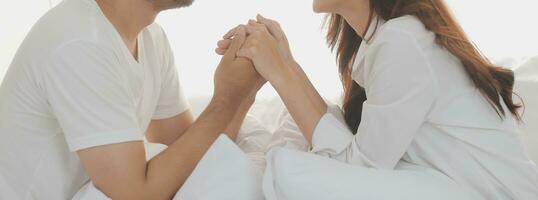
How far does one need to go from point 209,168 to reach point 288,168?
14 cm

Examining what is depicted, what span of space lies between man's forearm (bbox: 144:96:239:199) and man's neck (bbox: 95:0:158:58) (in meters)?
0.21

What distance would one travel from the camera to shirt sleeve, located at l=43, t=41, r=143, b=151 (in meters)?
1.06

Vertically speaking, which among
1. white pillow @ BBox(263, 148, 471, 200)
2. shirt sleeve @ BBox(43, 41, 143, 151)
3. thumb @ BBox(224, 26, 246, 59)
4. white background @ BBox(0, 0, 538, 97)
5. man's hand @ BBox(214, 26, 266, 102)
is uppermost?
shirt sleeve @ BBox(43, 41, 143, 151)

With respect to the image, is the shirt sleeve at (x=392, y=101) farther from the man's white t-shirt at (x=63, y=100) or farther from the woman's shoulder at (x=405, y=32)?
the man's white t-shirt at (x=63, y=100)

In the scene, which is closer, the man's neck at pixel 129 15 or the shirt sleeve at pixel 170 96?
the man's neck at pixel 129 15

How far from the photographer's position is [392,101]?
110 centimetres

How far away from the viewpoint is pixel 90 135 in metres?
1.06

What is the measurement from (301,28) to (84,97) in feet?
3.56

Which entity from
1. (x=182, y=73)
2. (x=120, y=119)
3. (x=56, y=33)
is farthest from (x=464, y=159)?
(x=182, y=73)

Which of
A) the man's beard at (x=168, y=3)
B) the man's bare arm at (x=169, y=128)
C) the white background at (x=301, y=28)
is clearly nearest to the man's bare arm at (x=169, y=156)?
the man's beard at (x=168, y=3)

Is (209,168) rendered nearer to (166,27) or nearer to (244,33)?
(244,33)

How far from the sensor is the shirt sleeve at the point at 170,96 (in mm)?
1487

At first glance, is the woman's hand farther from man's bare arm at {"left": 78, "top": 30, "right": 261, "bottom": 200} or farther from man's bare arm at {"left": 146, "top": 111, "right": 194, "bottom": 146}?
man's bare arm at {"left": 146, "top": 111, "right": 194, "bottom": 146}

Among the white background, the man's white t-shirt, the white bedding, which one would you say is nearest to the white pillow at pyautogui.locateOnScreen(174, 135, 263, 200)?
the white bedding
